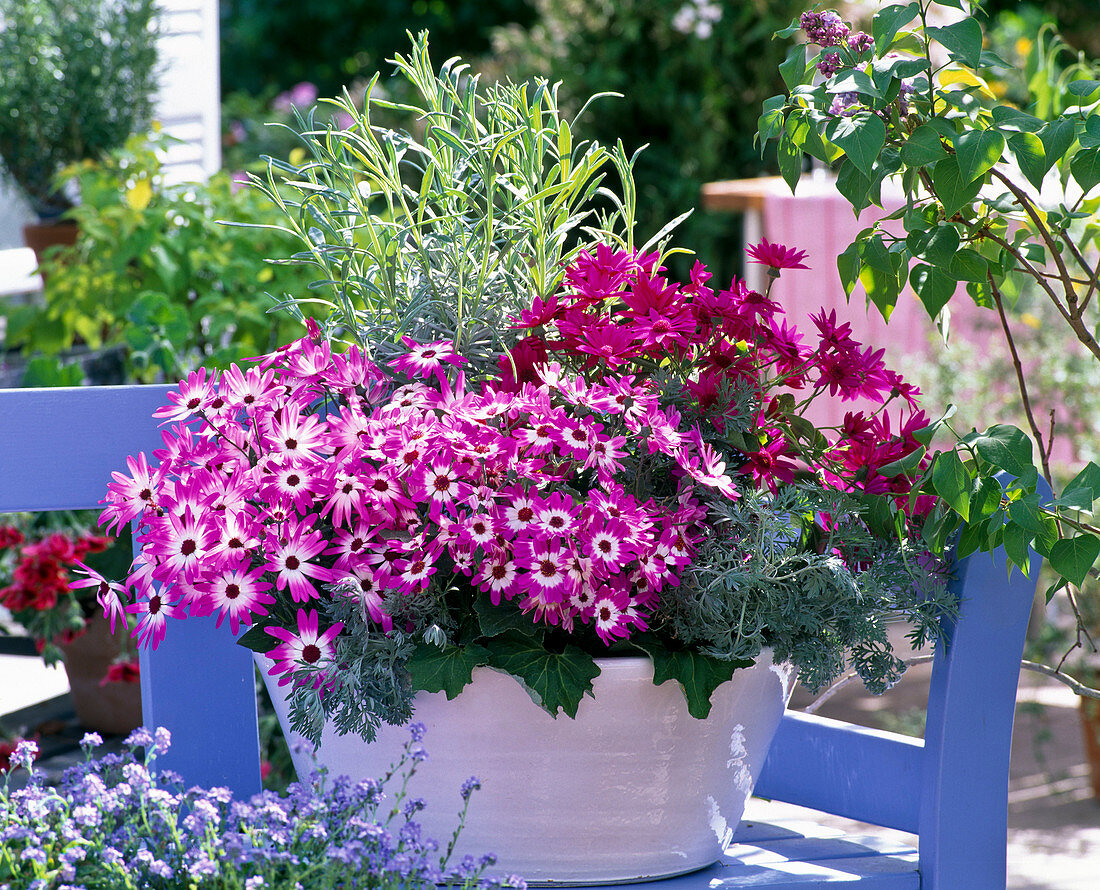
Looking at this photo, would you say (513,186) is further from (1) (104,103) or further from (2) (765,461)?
(1) (104,103)

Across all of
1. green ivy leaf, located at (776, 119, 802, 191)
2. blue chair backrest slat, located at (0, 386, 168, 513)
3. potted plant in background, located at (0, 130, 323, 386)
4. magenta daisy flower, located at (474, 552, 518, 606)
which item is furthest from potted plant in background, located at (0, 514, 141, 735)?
green ivy leaf, located at (776, 119, 802, 191)

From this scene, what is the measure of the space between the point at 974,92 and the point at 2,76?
107 inches

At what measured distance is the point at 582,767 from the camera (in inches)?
33.5

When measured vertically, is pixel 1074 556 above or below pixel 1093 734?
above

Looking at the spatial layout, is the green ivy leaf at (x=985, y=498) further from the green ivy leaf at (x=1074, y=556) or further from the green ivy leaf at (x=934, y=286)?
the green ivy leaf at (x=934, y=286)

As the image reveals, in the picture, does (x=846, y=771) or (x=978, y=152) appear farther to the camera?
(x=846, y=771)

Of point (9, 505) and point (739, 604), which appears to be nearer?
point (739, 604)

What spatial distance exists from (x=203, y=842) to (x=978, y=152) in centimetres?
69

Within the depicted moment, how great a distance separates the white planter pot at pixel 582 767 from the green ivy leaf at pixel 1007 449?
0.70ft

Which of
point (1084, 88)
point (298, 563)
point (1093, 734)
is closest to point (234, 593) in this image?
point (298, 563)

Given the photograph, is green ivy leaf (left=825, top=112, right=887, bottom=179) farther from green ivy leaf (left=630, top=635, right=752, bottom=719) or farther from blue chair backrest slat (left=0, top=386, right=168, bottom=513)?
blue chair backrest slat (left=0, top=386, right=168, bottom=513)

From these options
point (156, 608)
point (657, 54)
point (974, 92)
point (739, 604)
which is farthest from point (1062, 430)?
point (657, 54)

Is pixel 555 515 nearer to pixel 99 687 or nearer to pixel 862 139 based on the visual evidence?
pixel 862 139

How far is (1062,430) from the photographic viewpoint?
3.27m
